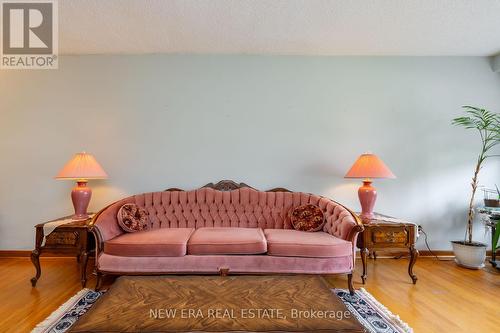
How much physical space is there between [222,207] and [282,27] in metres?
2.09

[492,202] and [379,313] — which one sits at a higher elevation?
[492,202]

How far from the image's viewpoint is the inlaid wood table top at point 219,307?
123 centimetres

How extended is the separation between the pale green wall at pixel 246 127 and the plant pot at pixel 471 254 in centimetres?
38

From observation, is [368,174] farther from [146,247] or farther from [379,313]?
[146,247]

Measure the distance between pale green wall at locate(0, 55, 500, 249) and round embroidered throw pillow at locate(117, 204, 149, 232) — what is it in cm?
58

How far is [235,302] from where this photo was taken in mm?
1452

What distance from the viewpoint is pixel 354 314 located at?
6.80 ft

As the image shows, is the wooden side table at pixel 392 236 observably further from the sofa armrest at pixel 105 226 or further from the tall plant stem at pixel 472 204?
the sofa armrest at pixel 105 226

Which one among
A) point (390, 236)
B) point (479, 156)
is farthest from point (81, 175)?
point (479, 156)

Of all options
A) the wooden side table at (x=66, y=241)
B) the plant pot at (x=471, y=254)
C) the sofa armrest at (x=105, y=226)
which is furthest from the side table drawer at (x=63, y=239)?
the plant pot at (x=471, y=254)

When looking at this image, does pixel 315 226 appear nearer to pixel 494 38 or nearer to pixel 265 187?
pixel 265 187

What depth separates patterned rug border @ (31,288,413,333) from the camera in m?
1.86

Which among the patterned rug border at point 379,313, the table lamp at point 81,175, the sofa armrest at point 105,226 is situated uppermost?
the table lamp at point 81,175

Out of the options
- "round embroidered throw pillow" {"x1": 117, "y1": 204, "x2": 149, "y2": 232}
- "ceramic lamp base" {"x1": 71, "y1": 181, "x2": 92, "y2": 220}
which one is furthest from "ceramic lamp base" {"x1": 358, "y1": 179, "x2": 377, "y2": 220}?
"ceramic lamp base" {"x1": 71, "y1": 181, "x2": 92, "y2": 220}
